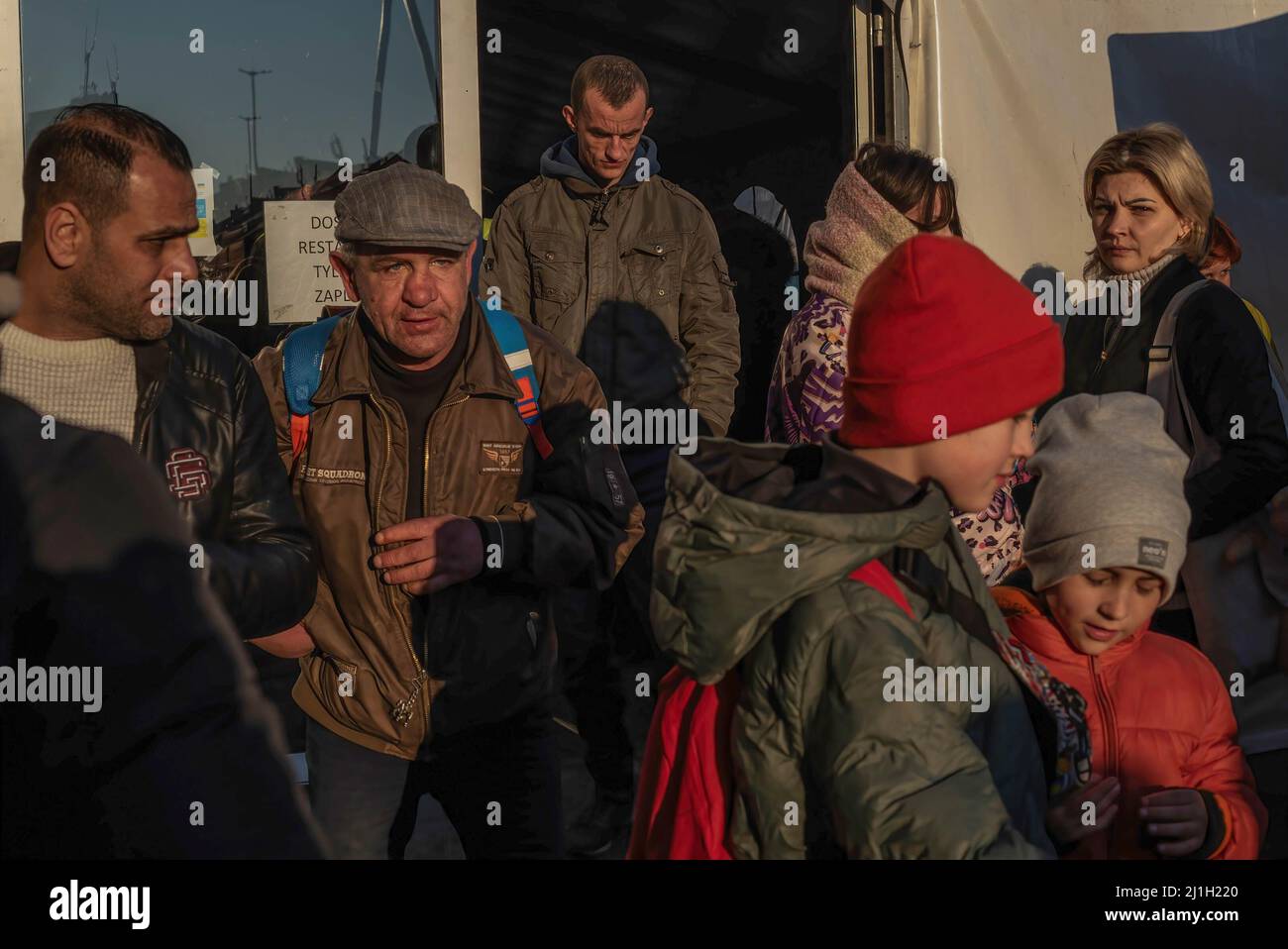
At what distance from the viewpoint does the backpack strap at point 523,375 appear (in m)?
3.60

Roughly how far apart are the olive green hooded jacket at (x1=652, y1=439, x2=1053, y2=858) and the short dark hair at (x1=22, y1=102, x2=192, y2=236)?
5.15 feet

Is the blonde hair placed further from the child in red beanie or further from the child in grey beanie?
the child in red beanie

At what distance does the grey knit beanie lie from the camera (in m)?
2.94

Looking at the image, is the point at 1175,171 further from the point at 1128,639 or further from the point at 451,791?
the point at 451,791

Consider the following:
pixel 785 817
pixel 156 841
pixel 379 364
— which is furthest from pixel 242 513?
pixel 785 817

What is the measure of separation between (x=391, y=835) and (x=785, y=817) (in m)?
1.70

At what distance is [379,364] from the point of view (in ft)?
11.6

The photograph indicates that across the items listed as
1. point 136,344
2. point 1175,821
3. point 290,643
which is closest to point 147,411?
point 136,344

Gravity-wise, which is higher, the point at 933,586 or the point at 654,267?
the point at 654,267

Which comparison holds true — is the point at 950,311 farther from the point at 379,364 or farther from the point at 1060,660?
the point at 379,364

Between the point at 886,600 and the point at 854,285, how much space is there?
2299 mm

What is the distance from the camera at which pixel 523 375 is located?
11.9 feet
